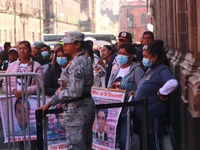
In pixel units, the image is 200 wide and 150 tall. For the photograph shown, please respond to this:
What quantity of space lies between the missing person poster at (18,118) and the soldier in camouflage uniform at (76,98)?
3.79 ft

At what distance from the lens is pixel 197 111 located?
6.42 metres

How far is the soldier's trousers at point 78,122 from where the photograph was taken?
6.09 metres

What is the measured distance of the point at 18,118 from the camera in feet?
23.8

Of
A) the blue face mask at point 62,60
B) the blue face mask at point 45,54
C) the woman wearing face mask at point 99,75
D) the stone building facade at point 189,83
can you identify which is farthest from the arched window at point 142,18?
the blue face mask at point 62,60

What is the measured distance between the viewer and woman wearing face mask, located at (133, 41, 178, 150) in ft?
22.8

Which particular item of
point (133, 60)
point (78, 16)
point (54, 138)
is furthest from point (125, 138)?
point (78, 16)

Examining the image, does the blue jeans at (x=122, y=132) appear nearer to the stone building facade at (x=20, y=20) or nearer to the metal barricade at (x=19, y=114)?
the metal barricade at (x=19, y=114)

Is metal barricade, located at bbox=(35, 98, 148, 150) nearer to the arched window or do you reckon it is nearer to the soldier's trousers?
the soldier's trousers

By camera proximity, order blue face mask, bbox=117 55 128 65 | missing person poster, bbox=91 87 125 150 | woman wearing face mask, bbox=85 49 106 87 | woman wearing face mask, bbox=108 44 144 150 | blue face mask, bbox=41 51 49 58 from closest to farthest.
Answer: missing person poster, bbox=91 87 125 150 < woman wearing face mask, bbox=108 44 144 150 < blue face mask, bbox=117 55 128 65 < woman wearing face mask, bbox=85 49 106 87 < blue face mask, bbox=41 51 49 58

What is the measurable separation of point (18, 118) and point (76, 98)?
4.74ft

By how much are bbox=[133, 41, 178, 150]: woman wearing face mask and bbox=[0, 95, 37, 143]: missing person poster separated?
1.34 metres

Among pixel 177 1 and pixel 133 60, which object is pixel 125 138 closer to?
pixel 133 60

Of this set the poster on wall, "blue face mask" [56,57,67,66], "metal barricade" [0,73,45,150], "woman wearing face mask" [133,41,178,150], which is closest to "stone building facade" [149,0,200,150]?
"woman wearing face mask" [133,41,178,150]

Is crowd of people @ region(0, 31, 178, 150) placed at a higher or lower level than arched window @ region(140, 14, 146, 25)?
lower
